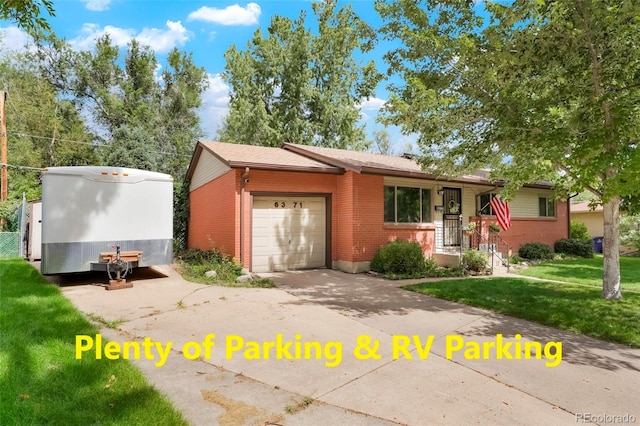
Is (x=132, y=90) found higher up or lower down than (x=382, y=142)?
higher up

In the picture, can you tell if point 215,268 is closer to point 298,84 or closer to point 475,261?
point 475,261

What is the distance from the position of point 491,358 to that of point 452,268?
725 centimetres

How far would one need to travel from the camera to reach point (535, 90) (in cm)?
674

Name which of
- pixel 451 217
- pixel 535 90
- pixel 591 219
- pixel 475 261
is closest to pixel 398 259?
pixel 475 261

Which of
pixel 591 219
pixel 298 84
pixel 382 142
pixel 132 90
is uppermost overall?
pixel 132 90

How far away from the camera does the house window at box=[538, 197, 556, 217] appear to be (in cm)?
A: 1697

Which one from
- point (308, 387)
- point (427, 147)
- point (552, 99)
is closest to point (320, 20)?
point (427, 147)

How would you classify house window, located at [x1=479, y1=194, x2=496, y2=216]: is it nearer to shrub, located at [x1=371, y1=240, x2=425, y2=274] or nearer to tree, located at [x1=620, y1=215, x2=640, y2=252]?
shrub, located at [x1=371, y1=240, x2=425, y2=274]

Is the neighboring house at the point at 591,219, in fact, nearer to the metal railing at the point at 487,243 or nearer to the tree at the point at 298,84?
the metal railing at the point at 487,243

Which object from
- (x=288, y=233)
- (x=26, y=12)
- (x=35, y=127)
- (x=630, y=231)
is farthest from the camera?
(x=35, y=127)

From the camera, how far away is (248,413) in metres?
3.05

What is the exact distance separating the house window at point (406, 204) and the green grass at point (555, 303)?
321cm

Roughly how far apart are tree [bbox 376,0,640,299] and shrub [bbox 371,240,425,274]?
310 cm

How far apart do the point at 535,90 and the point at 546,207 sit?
12.5 meters
